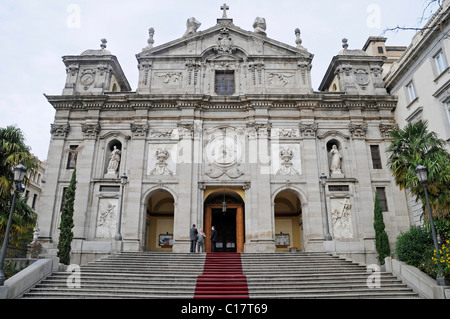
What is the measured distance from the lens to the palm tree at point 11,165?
1708 cm

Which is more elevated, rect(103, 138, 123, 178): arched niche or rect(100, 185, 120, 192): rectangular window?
rect(103, 138, 123, 178): arched niche

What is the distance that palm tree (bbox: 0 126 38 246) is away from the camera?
17081mm

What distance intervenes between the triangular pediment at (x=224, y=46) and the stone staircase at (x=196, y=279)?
1595cm

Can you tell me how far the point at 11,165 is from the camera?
17.6 metres

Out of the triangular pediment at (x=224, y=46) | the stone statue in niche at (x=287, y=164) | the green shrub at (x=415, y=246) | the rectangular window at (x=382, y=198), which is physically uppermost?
the triangular pediment at (x=224, y=46)

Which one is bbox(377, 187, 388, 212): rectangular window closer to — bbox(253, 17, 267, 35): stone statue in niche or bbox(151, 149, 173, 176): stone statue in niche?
bbox(151, 149, 173, 176): stone statue in niche

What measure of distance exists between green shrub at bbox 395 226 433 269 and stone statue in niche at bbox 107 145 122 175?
18.6m

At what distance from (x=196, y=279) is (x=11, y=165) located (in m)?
11.5

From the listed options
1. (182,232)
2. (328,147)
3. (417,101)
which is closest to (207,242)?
(182,232)

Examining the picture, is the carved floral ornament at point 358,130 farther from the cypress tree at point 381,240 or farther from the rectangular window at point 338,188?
the cypress tree at point 381,240

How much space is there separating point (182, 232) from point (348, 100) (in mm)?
15448

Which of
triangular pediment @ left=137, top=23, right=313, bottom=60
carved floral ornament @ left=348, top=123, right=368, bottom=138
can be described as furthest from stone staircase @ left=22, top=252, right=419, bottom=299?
triangular pediment @ left=137, top=23, right=313, bottom=60

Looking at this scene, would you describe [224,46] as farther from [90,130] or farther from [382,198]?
[382,198]

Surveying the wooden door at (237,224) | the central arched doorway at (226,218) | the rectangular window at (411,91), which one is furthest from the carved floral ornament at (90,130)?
the rectangular window at (411,91)
